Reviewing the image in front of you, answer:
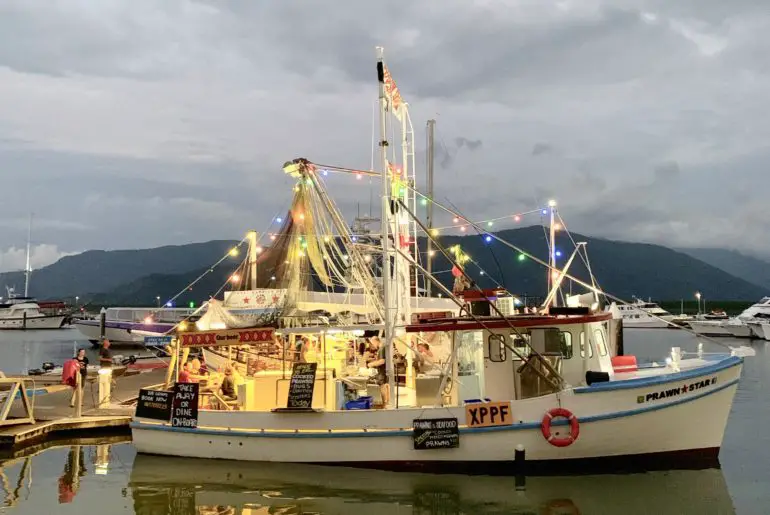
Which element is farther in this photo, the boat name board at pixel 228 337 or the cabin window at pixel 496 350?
the boat name board at pixel 228 337

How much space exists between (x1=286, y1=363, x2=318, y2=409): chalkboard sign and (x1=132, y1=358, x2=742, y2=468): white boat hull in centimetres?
25

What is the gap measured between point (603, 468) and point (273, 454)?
7.44 meters

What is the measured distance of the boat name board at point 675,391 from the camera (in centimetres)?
1238

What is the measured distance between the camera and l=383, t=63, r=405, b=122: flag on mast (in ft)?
48.6

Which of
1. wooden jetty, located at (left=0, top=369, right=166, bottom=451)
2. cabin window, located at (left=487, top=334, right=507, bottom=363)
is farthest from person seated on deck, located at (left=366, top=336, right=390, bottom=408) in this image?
wooden jetty, located at (left=0, top=369, right=166, bottom=451)

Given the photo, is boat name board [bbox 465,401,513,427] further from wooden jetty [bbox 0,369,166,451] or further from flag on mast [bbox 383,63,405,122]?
wooden jetty [bbox 0,369,166,451]

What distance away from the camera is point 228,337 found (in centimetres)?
1535

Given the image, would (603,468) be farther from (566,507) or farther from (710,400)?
(710,400)

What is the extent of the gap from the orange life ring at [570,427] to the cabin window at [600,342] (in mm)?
2181

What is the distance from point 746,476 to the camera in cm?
1342

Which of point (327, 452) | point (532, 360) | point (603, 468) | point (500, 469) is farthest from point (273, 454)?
point (603, 468)

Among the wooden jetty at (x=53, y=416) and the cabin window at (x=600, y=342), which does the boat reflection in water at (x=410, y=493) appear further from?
the wooden jetty at (x=53, y=416)

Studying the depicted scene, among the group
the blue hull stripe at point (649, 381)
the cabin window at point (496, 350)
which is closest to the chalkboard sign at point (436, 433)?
the cabin window at point (496, 350)

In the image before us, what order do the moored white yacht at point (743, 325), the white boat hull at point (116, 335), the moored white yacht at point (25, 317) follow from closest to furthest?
1. the white boat hull at point (116, 335)
2. the moored white yacht at point (743, 325)
3. the moored white yacht at point (25, 317)
